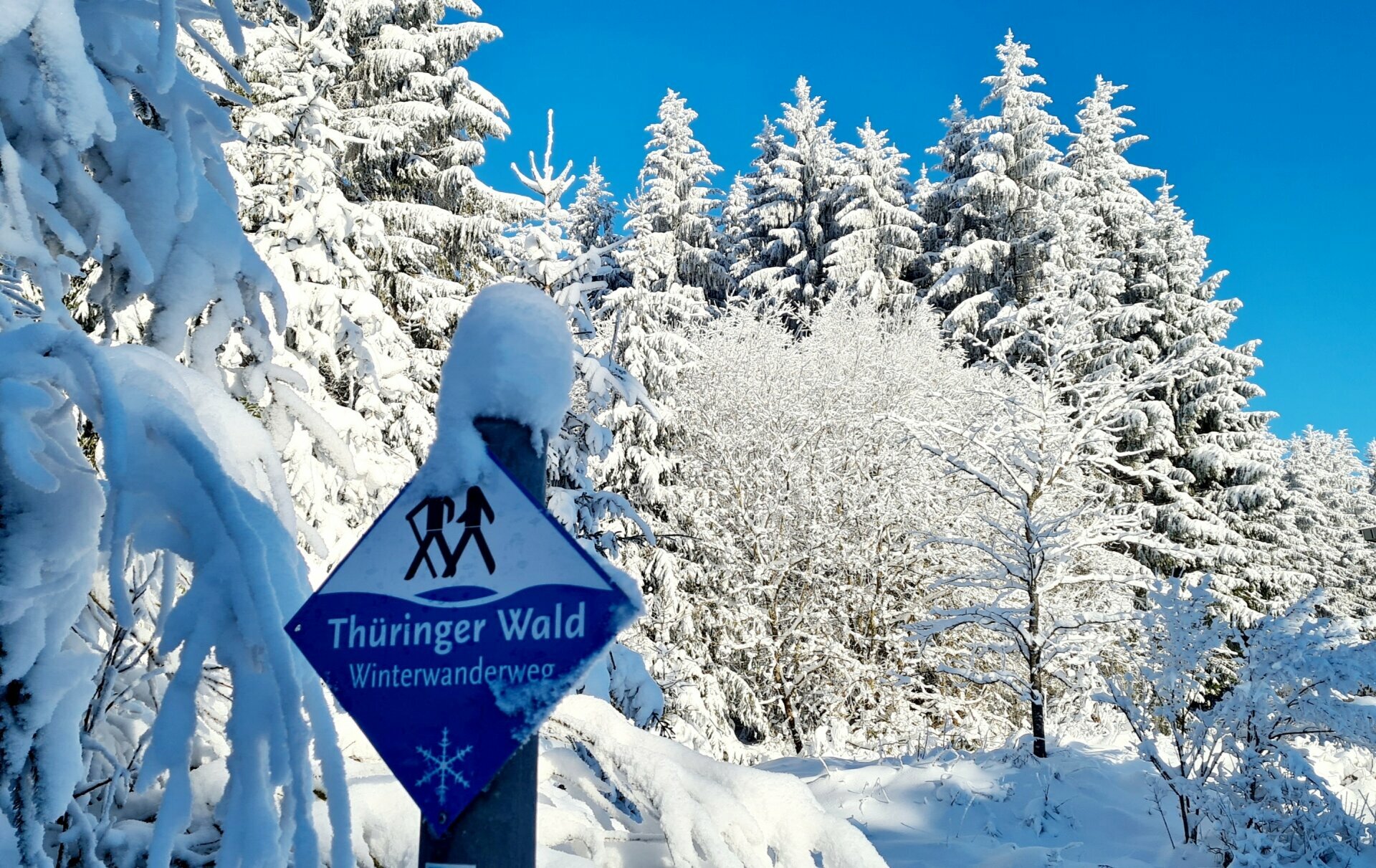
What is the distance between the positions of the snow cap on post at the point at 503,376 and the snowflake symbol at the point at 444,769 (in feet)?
1.12

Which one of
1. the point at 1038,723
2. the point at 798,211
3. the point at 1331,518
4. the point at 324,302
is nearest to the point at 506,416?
the point at 324,302

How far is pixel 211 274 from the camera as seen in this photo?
1639 millimetres

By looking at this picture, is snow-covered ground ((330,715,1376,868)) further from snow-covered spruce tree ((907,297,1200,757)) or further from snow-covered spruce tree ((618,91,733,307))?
snow-covered spruce tree ((618,91,733,307))

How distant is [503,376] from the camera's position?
1.24m

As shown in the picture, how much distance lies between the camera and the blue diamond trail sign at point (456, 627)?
108cm

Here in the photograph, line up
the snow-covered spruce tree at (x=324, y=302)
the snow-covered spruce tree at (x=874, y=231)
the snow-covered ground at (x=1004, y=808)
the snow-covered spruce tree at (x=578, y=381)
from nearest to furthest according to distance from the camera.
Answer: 1. the snow-covered ground at (x=1004, y=808)
2. the snow-covered spruce tree at (x=324, y=302)
3. the snow-covered spruce tree at (x=578, y=381)
4. the snow-covered spruce tree at (x=874, y=231)

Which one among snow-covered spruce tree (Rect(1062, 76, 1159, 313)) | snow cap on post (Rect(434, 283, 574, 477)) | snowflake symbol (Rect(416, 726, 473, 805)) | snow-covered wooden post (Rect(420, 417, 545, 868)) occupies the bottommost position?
snow-covered wooden post (Rect(420, 417, 545, 868))

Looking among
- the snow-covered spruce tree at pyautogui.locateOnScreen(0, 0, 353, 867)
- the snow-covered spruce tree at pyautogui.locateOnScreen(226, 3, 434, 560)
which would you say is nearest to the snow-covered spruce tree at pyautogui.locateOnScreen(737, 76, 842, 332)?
the snow-covered spruce tree at pyautogui.locateOnScreen(226, 3, 434, 560)

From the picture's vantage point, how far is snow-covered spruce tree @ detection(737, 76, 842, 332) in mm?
26906

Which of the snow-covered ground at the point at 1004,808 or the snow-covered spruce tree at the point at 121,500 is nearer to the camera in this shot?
the snow-covered spruce tree at the point at 121,500

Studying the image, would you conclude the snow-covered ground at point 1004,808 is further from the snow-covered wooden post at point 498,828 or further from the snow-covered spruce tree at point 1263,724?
the snow-covered wooden post at point 498,828

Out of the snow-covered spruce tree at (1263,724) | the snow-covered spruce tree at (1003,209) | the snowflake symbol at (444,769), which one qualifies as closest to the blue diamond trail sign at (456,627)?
the snowflake symbol at (444,769)

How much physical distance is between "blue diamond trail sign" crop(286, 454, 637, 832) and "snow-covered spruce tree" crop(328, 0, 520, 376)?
11350 mm

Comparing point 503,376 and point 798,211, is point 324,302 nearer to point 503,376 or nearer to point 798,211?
point 503,376
